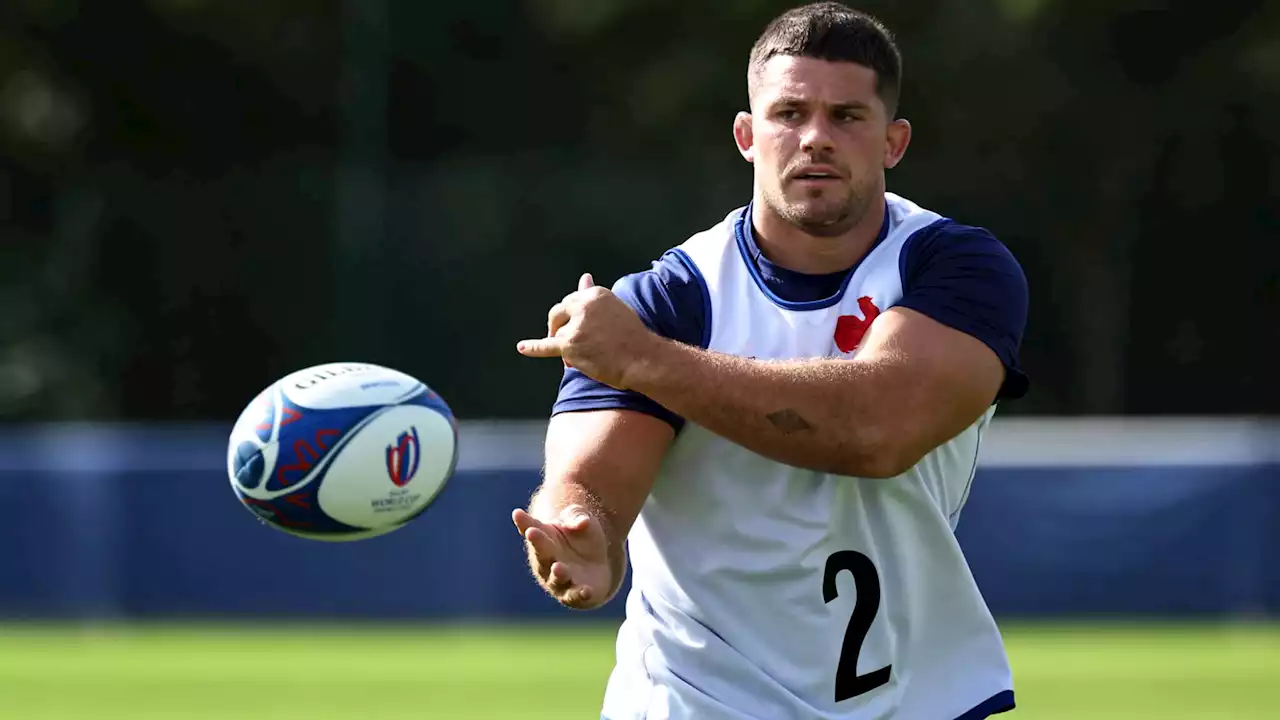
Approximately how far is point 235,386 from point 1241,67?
28.0 feet

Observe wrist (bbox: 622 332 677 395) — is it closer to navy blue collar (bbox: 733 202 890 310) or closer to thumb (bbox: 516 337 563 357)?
thumb (bbox: 516 337 563 357)

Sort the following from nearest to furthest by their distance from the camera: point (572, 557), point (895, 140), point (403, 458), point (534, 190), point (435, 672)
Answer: point (572, 557) → point (895, 140) → point (403, 458) → point (435, 672) → point (534, 190)

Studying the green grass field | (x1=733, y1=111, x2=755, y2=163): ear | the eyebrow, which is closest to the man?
the eyebrow

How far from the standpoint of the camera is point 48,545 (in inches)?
542

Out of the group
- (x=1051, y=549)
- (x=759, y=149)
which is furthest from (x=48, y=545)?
(x=759, y=149)

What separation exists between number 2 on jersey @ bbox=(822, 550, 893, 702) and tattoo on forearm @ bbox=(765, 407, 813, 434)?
0.33m

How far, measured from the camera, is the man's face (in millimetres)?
4504

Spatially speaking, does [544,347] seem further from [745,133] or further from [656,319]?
[745,133]

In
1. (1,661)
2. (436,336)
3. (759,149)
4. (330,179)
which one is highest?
(330,179)

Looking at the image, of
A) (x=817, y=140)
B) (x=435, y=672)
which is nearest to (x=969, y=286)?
(x=817, y=140)

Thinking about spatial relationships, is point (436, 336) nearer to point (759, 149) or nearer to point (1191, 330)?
point (1191, 330)

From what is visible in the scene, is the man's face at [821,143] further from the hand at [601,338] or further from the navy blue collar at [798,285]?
the hand at [601,338]

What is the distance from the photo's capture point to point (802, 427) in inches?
168

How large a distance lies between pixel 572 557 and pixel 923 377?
85 centimetres
